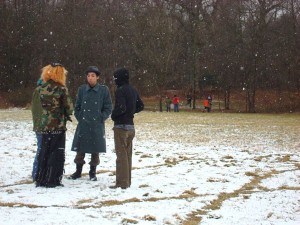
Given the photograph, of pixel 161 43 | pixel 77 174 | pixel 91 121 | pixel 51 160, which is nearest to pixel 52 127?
pixel 51 160

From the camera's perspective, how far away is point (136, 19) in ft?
141

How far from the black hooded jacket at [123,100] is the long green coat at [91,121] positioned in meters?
0.59

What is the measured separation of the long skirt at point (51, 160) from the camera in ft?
21.9

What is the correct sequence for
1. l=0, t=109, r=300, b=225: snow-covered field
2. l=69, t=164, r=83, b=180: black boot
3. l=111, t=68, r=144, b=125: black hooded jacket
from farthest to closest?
1. l=69, t=164, r=83, b=180: black boot
2. l=111, t=68, r=144, b=125: black hooded jacket
3. l=0, t=109, r=300, b=225: snow-covered field

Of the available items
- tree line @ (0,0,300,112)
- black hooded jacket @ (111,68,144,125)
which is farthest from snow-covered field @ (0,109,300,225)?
tree line @ (0,0,300,112)

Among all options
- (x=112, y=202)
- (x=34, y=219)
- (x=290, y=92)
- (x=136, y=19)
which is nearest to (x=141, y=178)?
(x=112, y=202)

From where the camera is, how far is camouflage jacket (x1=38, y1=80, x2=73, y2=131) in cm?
671

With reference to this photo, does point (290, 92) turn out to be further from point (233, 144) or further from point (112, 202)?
point (112, 202)

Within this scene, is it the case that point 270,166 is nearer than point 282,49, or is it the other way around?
point 270,166

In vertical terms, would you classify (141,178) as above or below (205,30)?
below

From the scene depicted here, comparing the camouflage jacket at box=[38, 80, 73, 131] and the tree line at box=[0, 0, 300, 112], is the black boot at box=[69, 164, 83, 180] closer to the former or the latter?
the camouflage jacket at box=[38, 80, 73, 131]

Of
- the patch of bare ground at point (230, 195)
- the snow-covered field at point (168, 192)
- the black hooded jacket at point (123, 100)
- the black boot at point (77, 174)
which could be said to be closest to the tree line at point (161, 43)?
the snow-covered field at point (168, 192)

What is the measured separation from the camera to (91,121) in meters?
7.22

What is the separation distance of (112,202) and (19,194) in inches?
52.8
